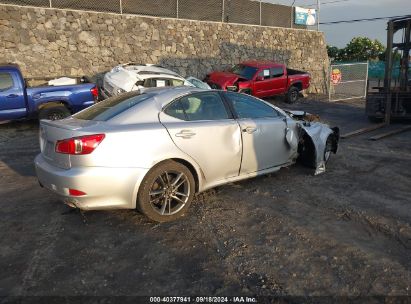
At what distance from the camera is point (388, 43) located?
38.4 feet

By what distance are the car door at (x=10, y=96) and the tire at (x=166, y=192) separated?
23.1ft

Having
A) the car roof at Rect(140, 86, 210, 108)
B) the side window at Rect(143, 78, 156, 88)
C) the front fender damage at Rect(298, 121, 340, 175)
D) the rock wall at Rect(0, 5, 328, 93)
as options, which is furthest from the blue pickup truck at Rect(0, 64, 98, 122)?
the front fender damage at Rect(298, 121, 340, 175)

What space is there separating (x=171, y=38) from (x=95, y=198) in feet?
47.2

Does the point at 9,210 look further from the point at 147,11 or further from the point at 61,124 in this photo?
the point at 147,11

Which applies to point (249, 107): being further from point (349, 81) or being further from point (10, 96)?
point (349, 81)

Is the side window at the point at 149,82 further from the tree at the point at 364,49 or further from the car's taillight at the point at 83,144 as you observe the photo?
the tree at the point at 364,49

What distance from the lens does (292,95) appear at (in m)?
17.9

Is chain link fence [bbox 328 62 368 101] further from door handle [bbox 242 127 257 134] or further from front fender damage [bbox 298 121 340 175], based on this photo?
door handle [bbox 242 127 257 134]

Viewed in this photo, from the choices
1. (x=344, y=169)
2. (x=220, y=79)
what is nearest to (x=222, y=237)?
(x=344, y=169)

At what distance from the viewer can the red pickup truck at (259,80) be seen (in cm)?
1543

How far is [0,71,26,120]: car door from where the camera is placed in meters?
9.66

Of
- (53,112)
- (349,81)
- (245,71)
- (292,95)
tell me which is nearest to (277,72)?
(292,95)

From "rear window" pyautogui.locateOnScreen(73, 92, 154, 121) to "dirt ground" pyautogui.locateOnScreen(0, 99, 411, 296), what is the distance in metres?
1.22

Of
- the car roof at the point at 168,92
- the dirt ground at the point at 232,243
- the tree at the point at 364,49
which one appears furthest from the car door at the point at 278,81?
the tree at the point at 364,49
